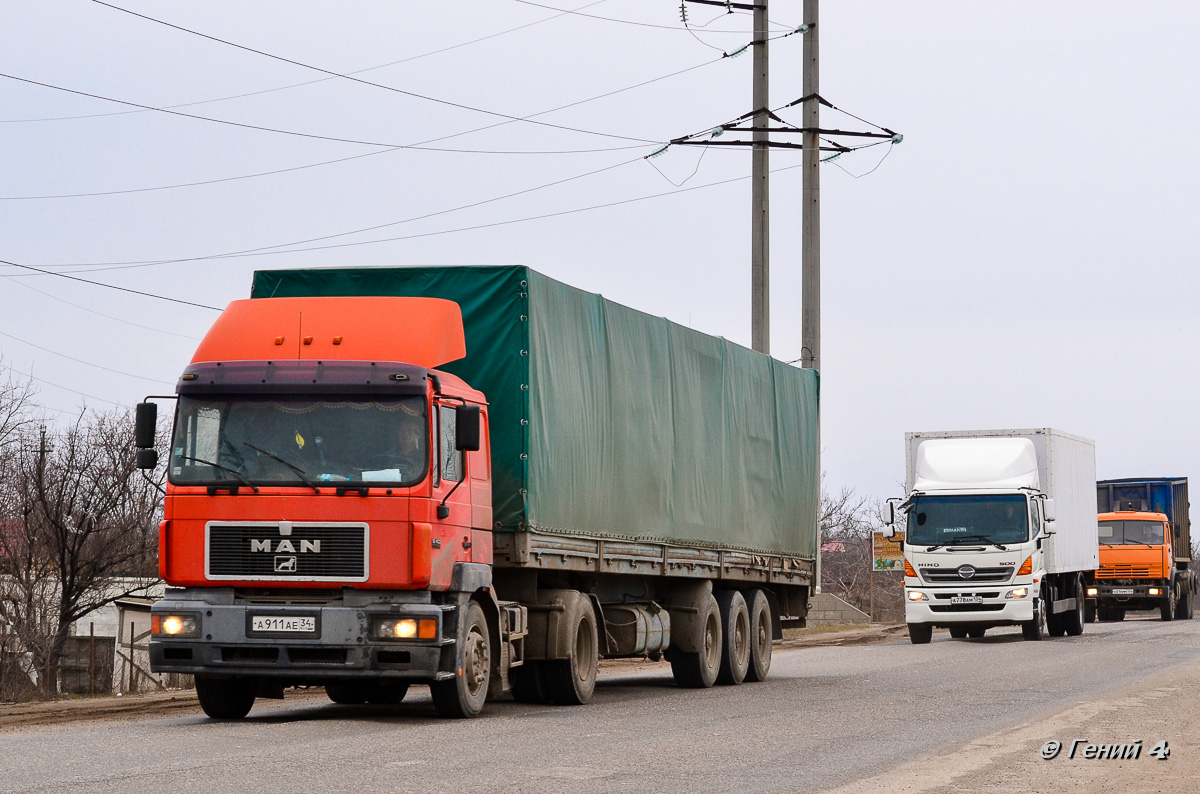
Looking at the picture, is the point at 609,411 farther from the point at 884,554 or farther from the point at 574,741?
the point at 884,554

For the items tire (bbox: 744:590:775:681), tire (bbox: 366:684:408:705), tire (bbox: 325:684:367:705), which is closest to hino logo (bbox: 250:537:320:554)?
tire (bbox: 325:684:367:705)

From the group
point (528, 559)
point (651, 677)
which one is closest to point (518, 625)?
point (528, 559)

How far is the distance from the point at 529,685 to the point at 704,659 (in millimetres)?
3510

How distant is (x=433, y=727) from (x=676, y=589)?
6.00 m

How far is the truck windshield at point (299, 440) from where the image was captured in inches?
501

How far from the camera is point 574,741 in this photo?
11938mm

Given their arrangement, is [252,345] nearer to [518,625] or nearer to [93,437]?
[518,625]

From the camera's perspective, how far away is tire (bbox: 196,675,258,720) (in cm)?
1353

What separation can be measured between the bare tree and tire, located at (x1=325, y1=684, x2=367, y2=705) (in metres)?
25.2

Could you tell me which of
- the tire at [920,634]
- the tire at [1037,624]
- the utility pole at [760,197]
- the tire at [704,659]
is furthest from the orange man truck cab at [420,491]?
the tire at [1037,624]

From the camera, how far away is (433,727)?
12.8m

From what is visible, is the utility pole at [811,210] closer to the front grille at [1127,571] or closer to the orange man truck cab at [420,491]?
the orange man truck cab at [420,491]

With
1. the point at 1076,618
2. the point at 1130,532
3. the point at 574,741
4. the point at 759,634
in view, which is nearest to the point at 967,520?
the point at 1076,618

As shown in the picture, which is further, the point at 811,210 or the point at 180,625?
the point at 811,210
